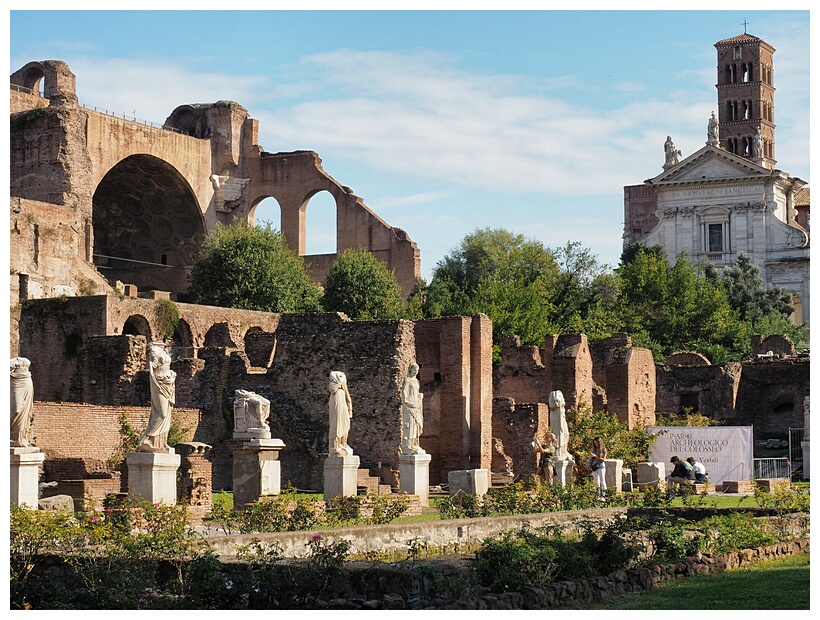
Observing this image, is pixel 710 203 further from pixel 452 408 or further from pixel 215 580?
pixel 215 580

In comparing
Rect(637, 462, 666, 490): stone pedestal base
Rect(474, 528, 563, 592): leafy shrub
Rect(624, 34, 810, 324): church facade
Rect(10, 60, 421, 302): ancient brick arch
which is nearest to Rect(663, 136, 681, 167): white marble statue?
Rect(624, 34, 810, 324): church facade

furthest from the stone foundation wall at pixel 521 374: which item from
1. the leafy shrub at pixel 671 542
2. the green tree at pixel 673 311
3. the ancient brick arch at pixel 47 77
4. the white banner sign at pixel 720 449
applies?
the ancient brick arch at pixel 47 77

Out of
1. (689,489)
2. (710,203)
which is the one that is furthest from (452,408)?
(710,203)

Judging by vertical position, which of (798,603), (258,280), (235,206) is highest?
(235,206)

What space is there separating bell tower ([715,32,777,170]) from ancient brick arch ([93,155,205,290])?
4777cm

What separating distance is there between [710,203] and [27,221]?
52.1 metres

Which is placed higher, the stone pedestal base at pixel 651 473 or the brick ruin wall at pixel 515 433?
the brick ruin wall at pixel 515 433

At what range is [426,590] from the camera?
14141 mm

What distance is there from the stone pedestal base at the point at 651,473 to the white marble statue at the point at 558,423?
8.02 ft

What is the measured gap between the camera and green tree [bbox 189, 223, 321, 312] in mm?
52281

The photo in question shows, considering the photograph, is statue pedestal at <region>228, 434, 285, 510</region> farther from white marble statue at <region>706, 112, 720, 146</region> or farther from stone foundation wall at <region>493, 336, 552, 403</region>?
white marble statue at <region>706, 112, 720, 146</region>

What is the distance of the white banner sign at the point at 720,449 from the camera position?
101 feet

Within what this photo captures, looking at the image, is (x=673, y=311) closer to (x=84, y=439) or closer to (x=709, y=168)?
(x=709, y=168)

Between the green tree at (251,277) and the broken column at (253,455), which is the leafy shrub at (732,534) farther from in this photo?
the green tree at (251,277)
